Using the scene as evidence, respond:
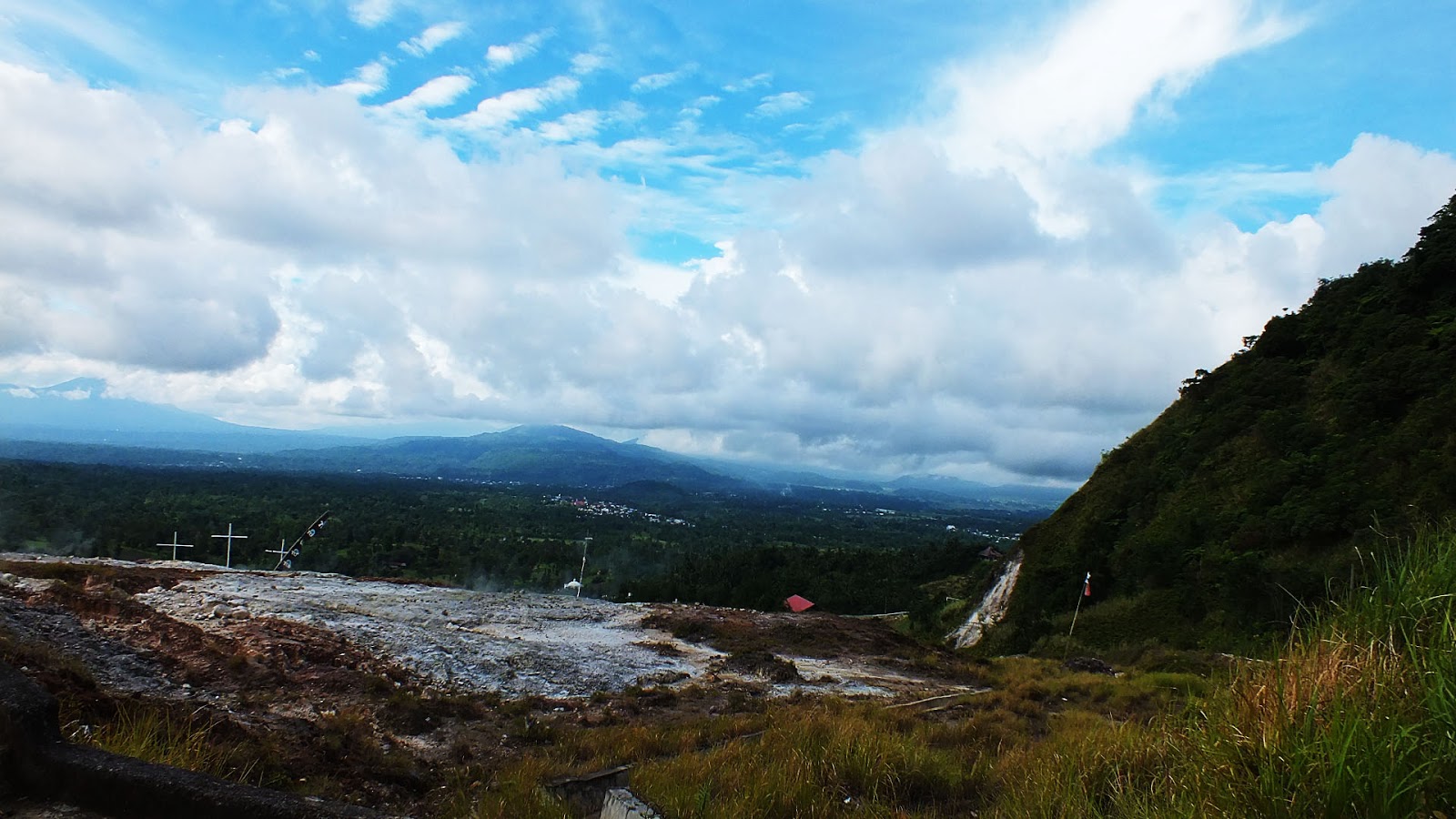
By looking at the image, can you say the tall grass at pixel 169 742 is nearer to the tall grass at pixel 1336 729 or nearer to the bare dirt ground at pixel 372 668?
the bare dirt ground at pixel 372 668

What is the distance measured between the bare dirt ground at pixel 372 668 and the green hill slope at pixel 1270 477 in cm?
1025

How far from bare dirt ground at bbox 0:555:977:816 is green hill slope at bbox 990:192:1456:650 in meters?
10.2

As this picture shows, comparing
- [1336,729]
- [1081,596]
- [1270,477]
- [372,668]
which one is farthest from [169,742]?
[1270,477]

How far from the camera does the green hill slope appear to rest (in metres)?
22.6

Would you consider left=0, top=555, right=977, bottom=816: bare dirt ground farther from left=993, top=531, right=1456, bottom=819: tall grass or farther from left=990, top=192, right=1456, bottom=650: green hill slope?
left=990, top=192, right=1456, bottom=650: green hill slope

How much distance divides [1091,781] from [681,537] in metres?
130

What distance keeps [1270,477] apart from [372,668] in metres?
31.3

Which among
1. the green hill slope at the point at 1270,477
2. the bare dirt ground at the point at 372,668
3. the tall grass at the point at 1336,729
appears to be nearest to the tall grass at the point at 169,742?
the bare dirt ground at the point at 372,668

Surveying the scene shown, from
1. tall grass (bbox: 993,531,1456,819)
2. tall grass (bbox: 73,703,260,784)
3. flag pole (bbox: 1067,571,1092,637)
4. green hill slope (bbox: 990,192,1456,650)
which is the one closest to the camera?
tall grass (bbox: 993,531,1456,819)

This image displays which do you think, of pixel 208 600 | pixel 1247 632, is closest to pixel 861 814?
pixel 208 600

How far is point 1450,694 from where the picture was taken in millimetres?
3424

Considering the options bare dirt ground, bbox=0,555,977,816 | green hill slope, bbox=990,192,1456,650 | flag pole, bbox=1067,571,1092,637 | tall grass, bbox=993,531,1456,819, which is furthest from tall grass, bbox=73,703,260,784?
flag pole, bbox=1067,571,1092,637

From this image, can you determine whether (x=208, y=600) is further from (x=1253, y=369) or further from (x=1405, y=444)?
(x=1253, y=369)

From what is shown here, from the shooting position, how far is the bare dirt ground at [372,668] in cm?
798
